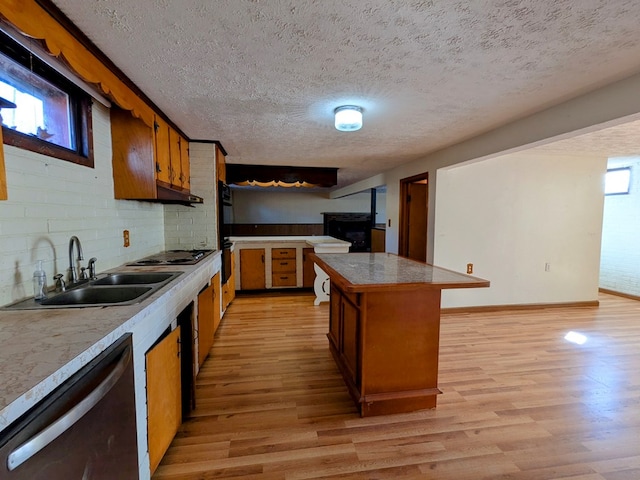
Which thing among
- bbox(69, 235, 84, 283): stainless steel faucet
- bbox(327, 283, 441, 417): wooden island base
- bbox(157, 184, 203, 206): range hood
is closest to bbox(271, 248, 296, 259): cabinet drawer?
bbox(157, 184, 203, 206): range hood

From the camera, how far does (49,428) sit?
2.38 ft

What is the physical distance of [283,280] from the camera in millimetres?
4973

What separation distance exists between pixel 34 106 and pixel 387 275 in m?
2.11

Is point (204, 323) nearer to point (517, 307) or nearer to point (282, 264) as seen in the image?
point (282, 264)

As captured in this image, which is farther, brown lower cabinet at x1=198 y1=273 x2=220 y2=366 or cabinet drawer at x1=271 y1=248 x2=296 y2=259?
cabinet drawer at x1=271 y1=248 x2=296 y2=259

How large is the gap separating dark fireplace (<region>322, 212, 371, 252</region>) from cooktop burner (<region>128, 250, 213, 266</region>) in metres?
6.07

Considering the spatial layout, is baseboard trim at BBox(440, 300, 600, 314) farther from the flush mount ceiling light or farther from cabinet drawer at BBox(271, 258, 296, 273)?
the flush mount ceiling light

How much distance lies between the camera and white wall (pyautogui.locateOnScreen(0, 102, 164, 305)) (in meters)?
1.34

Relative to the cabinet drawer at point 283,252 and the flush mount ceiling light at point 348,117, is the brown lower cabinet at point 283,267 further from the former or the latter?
the flush mount ceiling light at point 348,117

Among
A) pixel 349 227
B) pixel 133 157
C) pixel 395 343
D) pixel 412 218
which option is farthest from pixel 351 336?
pixel 349 227

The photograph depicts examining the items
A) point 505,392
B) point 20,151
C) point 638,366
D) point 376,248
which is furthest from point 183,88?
point 376,248

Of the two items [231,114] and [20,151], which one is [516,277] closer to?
[231,114]

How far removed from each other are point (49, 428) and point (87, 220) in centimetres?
152

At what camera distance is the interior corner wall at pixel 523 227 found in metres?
3.88
